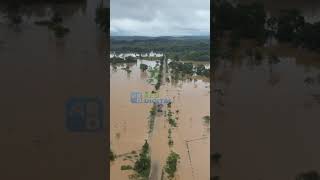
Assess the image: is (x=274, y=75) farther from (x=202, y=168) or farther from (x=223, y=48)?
(x=202, y=168)

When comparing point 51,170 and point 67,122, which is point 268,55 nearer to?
point 67,122

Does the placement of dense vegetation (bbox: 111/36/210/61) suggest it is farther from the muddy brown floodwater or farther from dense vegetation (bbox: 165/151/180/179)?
dense vegetation (bbox: 165/151/180/179)

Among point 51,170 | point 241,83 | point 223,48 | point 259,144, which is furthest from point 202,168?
point 51,170

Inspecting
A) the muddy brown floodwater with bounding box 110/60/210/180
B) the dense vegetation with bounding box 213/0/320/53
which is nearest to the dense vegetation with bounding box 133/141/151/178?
the muddy brown floodwater with bounding box 110/60/210/180

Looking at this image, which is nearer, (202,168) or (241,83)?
(241,83)

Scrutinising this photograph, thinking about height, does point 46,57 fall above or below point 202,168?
above

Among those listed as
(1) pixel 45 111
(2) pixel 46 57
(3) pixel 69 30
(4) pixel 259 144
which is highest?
(3) pixel 69 30
